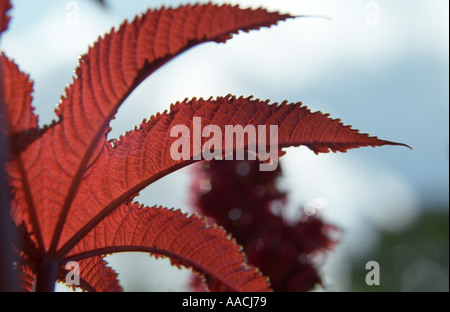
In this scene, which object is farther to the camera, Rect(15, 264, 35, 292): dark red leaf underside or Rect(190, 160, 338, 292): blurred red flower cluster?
Rect(190, 160, 338, 292): blurred red flower cluster

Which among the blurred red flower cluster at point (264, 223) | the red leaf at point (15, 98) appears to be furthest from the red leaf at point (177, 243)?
the blurred red flower cluster at point (264, 223)

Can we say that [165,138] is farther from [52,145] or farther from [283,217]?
[283,217]

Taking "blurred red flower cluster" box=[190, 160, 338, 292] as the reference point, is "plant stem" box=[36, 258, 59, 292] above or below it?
below

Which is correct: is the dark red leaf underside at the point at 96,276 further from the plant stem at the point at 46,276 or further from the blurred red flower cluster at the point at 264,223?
the blurred red flower cluster at the point at 264,223

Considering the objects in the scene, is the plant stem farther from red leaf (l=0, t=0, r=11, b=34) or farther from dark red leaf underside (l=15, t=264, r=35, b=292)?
red leaf (l=0, t=0, r=11, b=34)

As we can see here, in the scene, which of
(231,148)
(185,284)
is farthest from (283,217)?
(231,148)

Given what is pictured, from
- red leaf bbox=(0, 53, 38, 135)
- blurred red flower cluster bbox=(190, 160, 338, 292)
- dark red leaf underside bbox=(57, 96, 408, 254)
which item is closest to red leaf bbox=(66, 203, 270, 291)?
dark red leaf underside bbox=(57, 96, 408, 254)

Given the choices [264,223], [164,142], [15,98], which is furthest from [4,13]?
[264,223]
